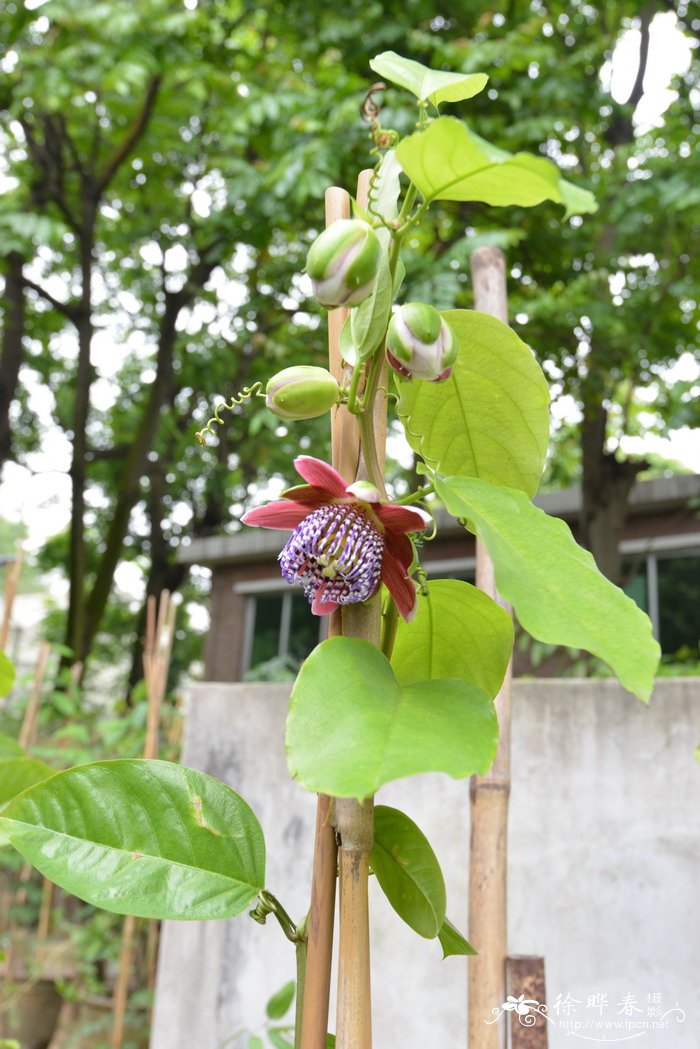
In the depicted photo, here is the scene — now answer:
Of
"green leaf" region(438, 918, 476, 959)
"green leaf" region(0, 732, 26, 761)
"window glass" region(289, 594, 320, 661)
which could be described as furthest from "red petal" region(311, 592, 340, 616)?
"window glass" region(289, 594, 320, 661)

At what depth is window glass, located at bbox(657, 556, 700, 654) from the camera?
17.1 ft

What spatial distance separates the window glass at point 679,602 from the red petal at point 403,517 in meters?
5.04

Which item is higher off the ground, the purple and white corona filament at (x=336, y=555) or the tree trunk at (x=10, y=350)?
the tree trunk at (x=10, y=350)

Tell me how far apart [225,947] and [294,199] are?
319cm

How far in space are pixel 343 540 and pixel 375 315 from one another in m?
0.12

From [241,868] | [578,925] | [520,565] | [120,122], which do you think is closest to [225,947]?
[578,925]

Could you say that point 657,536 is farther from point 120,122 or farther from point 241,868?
point 241,868

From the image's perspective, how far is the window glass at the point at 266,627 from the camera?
693cm

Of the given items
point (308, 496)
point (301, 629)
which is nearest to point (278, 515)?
point (308, 496)

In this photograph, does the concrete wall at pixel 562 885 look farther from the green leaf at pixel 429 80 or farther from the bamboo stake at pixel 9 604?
the green leaf at pixel 429 80

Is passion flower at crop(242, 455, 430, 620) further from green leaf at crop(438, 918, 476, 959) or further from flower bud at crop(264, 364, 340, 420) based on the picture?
green leaf at crop(438, 918, 476, 959)

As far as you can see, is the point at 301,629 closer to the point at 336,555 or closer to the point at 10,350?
the point at 10,350

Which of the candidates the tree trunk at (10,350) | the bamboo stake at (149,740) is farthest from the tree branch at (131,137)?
the bamboo stake at (149,740)

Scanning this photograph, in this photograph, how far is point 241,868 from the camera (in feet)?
1.69
